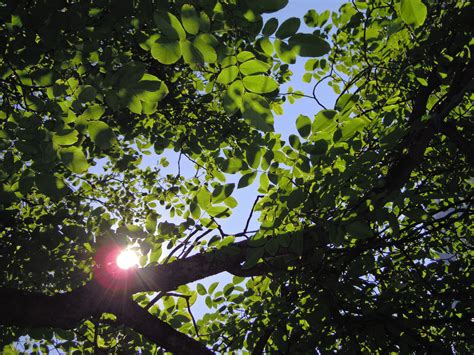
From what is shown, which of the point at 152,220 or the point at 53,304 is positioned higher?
the point at 152,220

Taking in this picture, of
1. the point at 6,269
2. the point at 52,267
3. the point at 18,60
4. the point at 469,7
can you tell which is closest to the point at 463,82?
the point at 469,7

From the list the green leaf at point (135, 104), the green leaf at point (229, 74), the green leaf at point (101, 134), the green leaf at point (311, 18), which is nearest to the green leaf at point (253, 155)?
the green leaf at point (229, 74)

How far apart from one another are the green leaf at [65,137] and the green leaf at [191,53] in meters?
0.88

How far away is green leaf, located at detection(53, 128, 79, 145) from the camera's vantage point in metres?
1.92

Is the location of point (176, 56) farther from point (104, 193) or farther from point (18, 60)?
point (104, 193)

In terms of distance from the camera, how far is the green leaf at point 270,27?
1.60 m

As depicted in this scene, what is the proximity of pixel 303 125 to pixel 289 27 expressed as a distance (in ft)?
1.83

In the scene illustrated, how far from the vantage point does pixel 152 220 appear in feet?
8.66

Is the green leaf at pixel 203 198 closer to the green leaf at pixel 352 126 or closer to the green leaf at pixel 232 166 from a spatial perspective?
the green leaf at pixel 232 166

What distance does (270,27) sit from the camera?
1.61m

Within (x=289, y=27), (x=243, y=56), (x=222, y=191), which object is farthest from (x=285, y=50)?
(x=222, y=191)

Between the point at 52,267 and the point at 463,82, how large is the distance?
172 inches

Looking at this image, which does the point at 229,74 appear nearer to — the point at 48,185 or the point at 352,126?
the point at 352,126

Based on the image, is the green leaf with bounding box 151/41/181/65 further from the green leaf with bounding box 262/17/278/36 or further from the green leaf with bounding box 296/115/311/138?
the green leaf with bounding box 296/115/311/138
